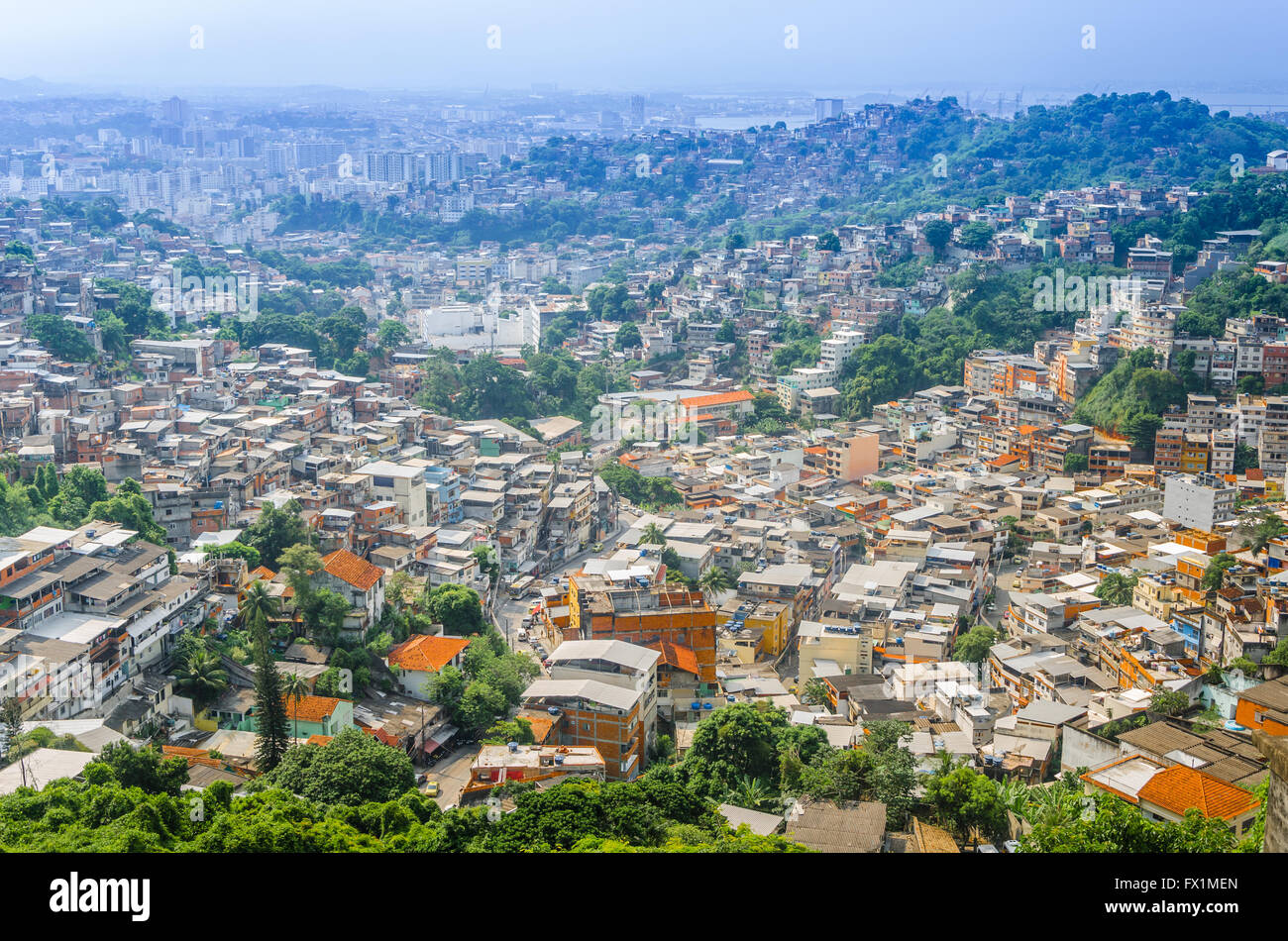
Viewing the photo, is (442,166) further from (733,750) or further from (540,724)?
(733,750)

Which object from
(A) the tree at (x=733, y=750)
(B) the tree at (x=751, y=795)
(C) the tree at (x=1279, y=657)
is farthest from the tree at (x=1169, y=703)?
(B) the tree at (x=751, y=795)

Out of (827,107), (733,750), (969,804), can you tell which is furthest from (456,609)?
(827,107)

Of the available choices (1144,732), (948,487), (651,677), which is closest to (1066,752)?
(1144,732)

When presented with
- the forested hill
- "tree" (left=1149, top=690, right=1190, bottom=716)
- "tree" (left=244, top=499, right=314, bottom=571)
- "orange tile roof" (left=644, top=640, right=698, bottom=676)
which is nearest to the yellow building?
"orange tile roof" (left=644, top=640, right=698, bottom=676)

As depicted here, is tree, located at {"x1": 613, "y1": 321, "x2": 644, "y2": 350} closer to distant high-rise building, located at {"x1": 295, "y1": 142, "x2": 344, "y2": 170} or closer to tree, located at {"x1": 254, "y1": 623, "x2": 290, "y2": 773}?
tree, located at {"x1": 254, "y1": 623, "x2": 290, "y2": 773}

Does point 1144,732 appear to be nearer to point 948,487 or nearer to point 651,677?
point 651,677

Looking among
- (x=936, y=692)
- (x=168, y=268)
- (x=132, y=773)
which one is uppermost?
(x=168, y=268)

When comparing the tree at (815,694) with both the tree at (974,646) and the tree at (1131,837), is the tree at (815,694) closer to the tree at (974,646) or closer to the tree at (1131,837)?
the tree at (974,646)
